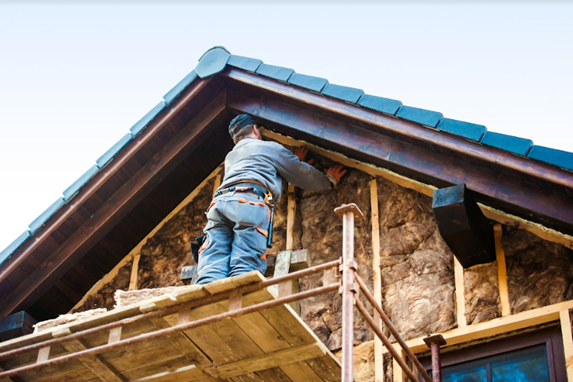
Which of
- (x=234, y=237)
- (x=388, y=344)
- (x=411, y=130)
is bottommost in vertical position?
(x=388, y=344)

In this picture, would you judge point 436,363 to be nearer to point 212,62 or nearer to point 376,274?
point 376,274

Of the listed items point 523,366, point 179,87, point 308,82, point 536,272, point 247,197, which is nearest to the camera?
point 523,366

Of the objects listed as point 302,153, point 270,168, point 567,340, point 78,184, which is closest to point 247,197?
point 270,168

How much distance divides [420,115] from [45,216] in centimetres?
389

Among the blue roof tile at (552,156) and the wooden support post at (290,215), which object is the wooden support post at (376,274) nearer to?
the wooden support post at (290,215)

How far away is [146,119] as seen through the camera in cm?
969

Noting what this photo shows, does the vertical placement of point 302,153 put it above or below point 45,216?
above

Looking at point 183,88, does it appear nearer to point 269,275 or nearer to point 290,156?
Result: point 290,156

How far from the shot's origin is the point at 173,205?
10.5 m

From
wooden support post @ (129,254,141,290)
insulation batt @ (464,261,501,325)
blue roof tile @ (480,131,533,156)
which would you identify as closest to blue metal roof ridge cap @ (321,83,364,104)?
blue roof tile @ (480,131,533,156)

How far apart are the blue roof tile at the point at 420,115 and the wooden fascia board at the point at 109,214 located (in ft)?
8.06

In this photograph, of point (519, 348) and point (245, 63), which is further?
point (245, 63)

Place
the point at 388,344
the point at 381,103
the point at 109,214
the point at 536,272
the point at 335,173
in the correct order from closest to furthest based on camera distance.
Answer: the point at 388,344
the point at 536,272
the point at 381,103
the point at 335,173
the point at 109,214

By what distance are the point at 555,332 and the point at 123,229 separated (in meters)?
4.63
